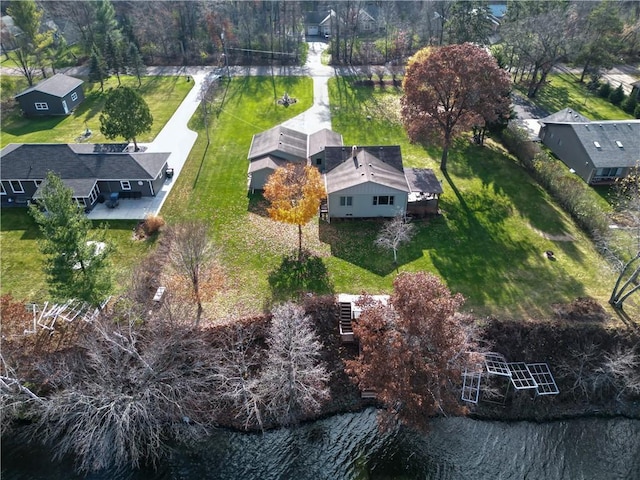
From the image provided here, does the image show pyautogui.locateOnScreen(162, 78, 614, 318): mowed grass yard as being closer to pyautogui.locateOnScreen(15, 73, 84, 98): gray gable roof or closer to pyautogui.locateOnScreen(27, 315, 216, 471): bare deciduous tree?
pyautogui.locateOnScreen(27, 315, 216, 471): bare deciduous tree

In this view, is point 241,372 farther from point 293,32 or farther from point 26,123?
point 293,32

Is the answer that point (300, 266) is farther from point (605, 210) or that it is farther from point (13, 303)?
point (605, 210)

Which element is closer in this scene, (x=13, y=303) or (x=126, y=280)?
(x=13, y=303)

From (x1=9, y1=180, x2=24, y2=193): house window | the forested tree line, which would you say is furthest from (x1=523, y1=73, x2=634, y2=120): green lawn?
(x1=9, y1=180, x2=24, y2=193): house window

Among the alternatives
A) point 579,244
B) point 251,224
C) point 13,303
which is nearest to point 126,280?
point 13,303

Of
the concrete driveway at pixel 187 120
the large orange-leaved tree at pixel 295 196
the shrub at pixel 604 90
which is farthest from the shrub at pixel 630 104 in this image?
the large orange-leaved tree at pixel 295 196

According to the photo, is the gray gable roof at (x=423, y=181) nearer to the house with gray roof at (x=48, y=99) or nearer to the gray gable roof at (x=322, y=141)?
the gray gable roof at (x=322, y=141)

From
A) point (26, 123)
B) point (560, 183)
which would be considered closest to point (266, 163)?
point (560, 183)
